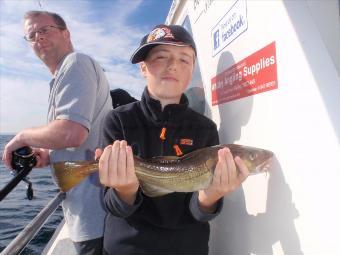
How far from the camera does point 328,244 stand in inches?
52.9

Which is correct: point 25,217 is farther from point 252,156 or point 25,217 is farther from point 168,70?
point 252,156

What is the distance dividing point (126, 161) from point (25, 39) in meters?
2.19

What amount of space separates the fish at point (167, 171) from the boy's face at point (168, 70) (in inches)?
22.4

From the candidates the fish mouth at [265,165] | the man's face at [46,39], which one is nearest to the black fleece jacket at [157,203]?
the fish mouth at [265,165]

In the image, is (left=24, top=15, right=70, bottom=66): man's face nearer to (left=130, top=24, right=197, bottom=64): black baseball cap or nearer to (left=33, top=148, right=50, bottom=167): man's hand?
(left=33, top=148, right=50, bottom=167): man's hand

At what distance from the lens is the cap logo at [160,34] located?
2438 mm

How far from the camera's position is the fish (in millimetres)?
2121

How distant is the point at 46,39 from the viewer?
10.8ft

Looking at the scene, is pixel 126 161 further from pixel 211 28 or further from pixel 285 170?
pixel 211 28

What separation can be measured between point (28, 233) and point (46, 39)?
1927 millimetres

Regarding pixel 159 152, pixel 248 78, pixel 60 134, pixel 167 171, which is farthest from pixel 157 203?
pixel 248 78

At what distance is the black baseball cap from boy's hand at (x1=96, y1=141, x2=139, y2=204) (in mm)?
857

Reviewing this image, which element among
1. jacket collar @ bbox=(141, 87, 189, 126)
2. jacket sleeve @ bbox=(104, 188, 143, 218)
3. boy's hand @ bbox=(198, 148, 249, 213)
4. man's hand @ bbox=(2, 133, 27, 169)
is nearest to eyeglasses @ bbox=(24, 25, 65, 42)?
man's hand @ bbox=(2, 133, 27, 169)

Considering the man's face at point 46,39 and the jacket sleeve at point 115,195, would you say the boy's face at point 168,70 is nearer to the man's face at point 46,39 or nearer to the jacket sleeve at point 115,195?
the jacket sleeve at point 115,195
